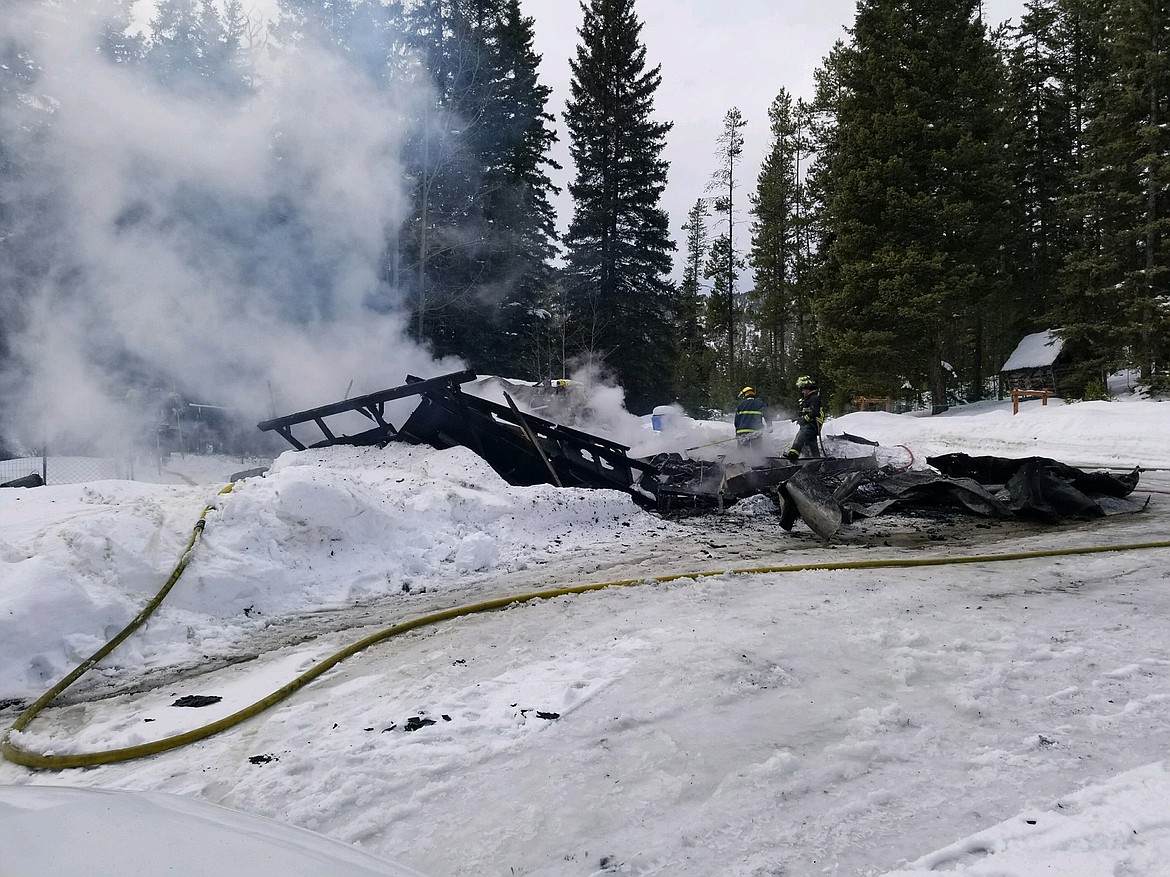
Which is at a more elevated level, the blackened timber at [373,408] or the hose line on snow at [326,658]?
the blackened timber at [373,408]

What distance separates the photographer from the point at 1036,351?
25219mm

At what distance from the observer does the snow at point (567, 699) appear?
201cm

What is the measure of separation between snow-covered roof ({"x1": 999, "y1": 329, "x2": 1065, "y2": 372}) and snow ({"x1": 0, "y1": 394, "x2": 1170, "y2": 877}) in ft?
72.4

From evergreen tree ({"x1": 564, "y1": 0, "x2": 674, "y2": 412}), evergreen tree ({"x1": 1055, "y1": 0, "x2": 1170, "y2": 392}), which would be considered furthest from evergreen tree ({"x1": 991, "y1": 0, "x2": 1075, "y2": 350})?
evergreen tree ({"x1": 564, "y1": 0, "x2": 674, "y2": 412})

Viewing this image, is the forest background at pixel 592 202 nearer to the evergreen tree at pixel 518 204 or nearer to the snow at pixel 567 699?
the evergreen tree at pixel 518 204

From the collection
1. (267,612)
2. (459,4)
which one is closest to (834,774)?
(267,612)

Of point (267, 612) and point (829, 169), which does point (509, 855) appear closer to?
point (267, 612)

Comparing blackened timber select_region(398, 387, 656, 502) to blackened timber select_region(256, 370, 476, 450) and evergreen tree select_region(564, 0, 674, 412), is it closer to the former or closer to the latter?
blackened timber select_region(256, 370, 476, 450)

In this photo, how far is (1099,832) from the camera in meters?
2.00

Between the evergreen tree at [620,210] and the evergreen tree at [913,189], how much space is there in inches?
295

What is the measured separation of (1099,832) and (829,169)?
2766cm

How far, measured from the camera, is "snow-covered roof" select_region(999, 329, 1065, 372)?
2408cm

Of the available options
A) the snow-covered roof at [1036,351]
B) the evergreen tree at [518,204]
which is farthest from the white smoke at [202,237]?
the snow-covered roof at [1036,351]

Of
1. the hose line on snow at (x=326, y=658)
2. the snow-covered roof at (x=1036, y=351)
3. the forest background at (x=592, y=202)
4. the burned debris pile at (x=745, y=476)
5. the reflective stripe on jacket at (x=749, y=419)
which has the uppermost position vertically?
the forest background at (x=592, y=202)
